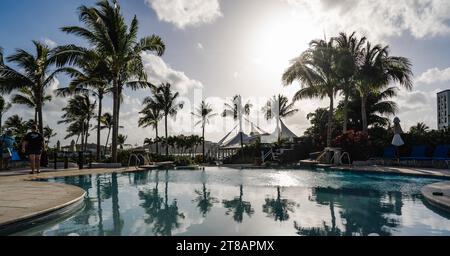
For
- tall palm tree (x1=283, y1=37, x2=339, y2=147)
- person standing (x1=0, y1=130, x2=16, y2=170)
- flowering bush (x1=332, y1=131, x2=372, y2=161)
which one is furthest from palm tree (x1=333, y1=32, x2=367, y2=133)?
person standing (x1=0, y1=130, x2=16, y2=170)

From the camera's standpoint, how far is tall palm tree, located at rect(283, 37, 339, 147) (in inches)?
790

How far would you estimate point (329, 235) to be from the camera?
4.45 meters

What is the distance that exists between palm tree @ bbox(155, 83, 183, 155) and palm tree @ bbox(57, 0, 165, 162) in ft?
57.9

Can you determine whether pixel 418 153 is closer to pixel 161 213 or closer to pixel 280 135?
pixel 161 213

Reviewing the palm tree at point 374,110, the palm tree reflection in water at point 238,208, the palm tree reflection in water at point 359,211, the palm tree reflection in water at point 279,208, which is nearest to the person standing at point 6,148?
the palm tree reflection in water at point 238,208

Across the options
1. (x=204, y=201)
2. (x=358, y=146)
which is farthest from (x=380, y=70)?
(x=204, y=201)

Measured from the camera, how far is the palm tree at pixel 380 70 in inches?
815

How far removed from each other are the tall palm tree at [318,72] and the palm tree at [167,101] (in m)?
18.4

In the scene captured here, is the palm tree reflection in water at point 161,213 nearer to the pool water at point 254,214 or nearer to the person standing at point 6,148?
the pool water at point 254,214

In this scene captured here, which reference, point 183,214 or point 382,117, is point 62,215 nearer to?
point 183,214

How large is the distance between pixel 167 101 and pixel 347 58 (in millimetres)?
22921

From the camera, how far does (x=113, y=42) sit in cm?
1725

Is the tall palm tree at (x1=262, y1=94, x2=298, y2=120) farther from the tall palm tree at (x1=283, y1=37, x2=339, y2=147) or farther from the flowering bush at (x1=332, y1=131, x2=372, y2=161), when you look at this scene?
the flowering bush at (x1=332, y1=131, x2=372, y2=161)
